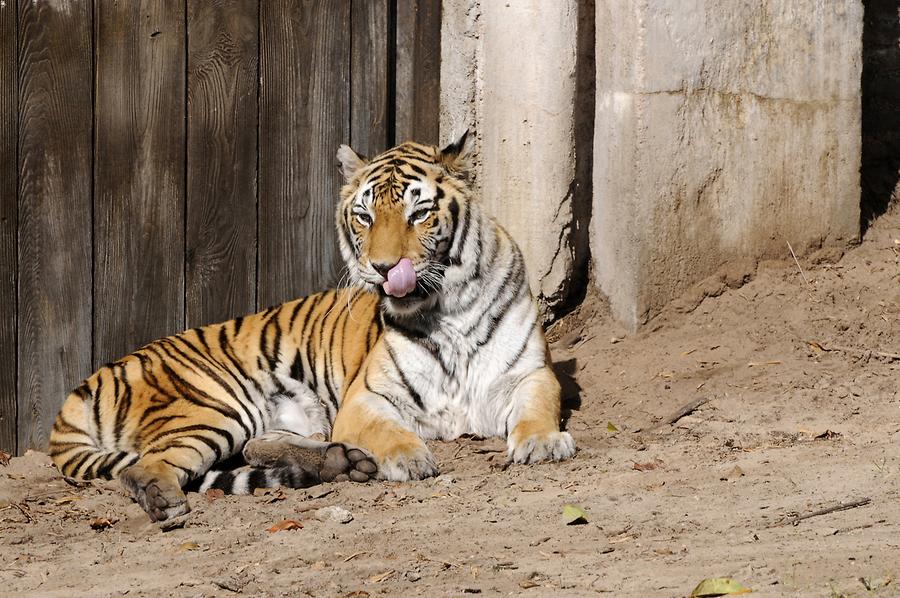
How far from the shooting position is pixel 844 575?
2830mm

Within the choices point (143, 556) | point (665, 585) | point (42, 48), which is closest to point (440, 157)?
point (42, 48)

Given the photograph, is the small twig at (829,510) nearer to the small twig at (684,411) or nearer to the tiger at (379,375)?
the tiger at (379,375)

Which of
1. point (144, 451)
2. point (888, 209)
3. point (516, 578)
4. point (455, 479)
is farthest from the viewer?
point (888, 209)

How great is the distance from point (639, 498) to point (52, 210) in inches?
110

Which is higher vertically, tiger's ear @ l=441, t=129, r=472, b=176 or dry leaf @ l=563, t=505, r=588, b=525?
tiger's ear @ l=441, t=129, r=472, b=176

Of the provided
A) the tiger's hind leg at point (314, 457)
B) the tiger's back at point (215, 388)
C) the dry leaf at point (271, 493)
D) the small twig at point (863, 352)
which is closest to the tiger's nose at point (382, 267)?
the tiger's back at point (215, 388)

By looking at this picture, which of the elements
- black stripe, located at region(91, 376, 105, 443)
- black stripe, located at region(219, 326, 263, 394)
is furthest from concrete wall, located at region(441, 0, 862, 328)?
black stripe, located at region(91, 376, 105, 443)

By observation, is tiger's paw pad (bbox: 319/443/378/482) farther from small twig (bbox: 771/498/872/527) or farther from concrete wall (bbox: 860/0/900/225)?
concrete wall (bbox: 860/0/900/225)

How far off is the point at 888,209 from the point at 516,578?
12.4 ft

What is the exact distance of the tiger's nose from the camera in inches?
180

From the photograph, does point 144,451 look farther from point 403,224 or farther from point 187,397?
point 403,224

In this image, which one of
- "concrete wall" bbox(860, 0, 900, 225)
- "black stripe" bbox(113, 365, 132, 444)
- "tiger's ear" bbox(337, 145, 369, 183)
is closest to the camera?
"black stripe" bbox(113, 365, 132, 444)

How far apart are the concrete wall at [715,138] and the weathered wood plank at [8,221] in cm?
253

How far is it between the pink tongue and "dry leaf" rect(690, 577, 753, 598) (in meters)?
2.06
